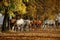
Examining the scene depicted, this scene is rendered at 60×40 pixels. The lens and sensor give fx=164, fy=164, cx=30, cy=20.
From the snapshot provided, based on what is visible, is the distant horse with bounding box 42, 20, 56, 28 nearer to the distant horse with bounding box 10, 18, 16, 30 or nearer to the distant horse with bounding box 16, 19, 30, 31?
the distant horse with bounding box 16, 19, 30, 31

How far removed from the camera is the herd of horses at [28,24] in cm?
260

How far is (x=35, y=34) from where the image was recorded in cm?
259

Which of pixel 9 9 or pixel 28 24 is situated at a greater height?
pixel 9 9

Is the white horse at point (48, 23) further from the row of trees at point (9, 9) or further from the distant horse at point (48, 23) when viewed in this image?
the row of trees at point (9, 9)

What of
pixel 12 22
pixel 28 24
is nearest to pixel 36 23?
pixel 28 24

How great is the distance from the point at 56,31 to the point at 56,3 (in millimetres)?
447

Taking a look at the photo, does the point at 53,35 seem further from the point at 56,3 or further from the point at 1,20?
the point at 1,20

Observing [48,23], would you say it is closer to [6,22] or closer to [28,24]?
[28,24]

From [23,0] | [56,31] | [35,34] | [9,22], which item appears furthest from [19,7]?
[56,31]

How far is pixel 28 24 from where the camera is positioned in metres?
2.65

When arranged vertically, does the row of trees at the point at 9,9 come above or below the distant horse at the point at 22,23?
above

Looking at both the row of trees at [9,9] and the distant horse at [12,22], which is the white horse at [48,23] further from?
the distant horse at [12,22]

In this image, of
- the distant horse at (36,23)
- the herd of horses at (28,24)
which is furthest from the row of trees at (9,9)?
the distant horse at (36,23)

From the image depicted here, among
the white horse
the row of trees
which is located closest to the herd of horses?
the white horse
